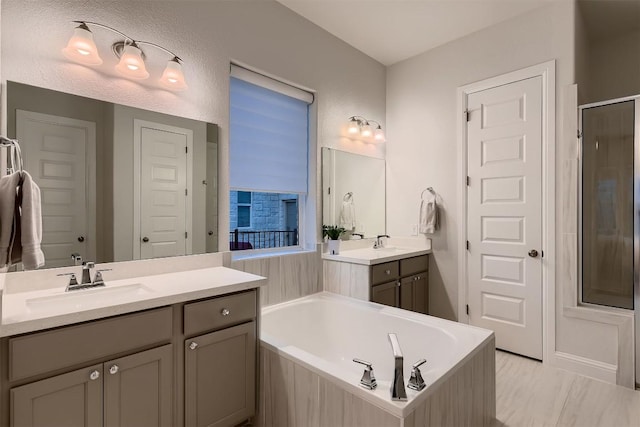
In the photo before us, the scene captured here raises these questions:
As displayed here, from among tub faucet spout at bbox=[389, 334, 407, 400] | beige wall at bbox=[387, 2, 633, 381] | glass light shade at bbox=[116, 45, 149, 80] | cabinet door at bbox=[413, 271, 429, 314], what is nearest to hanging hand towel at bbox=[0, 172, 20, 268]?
glass light shade at bbox=[116, 45, 149, 80]

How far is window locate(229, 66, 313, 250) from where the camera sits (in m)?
2.53

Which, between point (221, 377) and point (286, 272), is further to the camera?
point (286, 272)

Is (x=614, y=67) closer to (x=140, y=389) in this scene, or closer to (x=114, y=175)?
(x=114, y=175)

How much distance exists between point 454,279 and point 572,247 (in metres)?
1.02

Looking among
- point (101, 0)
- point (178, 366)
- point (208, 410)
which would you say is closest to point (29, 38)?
point (101, 0)

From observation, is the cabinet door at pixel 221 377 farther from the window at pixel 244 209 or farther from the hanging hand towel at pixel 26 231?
the window at pixel 244 209

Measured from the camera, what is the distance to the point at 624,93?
3.13 meters

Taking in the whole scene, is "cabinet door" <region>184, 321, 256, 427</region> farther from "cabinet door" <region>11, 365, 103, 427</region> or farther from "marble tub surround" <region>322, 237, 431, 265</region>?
"marble tub surround" <region>322, 237, 431, 265</region>

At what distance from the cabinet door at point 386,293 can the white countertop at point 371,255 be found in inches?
8.6

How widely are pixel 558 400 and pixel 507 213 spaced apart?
1.44m

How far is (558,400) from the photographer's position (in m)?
2.21

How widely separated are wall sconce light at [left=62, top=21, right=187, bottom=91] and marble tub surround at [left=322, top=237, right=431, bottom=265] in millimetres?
1807

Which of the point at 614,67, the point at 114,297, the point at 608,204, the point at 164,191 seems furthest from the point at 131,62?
the point at 614,67

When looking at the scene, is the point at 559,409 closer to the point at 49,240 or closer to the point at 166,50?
the point at 49,240
